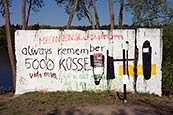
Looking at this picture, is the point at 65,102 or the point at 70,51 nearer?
the point at 65,102

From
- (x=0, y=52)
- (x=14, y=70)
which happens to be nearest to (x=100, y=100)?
(x=14, y=70)

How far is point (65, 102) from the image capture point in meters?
9.04

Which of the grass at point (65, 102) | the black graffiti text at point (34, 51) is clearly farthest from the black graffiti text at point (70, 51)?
the grass at point (65, 102)

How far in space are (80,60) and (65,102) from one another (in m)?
1.71

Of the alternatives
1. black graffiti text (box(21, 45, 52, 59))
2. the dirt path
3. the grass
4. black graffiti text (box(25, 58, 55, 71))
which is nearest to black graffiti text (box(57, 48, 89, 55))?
black graffiti text (box(21, 45, 52, 59))

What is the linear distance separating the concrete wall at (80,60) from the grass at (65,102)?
0.34 meters

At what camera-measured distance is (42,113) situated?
795 cm

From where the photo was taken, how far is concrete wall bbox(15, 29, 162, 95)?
10.1m

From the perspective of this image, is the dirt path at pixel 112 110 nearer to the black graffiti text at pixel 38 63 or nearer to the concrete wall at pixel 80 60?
the concrete wall at pixel 80 60

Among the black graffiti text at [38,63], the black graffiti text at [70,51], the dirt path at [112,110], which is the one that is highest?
the black graffiti text at [70,51]

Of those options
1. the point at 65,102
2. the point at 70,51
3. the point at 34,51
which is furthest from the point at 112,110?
the point at 34,51

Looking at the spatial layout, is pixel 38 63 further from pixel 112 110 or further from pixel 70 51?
pixel 112 110

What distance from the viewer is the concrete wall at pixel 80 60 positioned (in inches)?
400

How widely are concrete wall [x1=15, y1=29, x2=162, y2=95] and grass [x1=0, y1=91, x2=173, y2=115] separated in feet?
1.12
